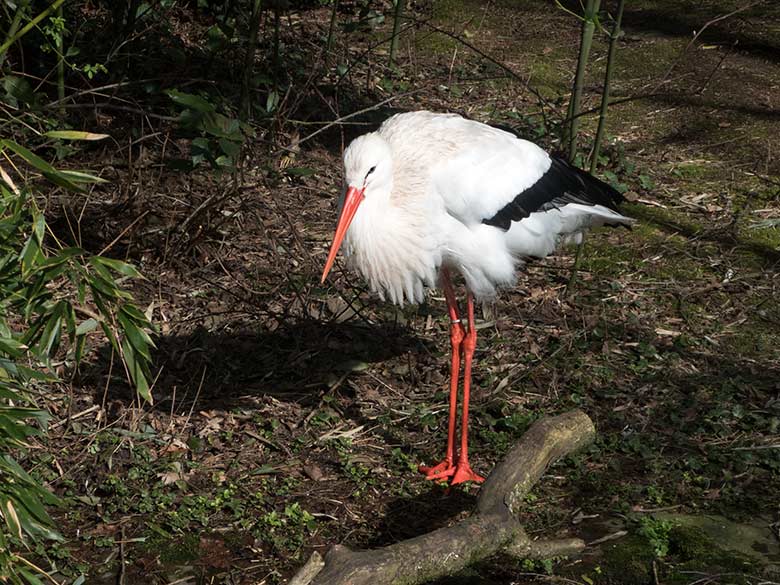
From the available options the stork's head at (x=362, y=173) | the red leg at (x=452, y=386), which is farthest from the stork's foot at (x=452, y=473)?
the stork's head at (x=362, y=173)

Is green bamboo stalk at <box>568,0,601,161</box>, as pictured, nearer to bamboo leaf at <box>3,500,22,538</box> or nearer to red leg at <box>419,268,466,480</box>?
red leg at <box>419,268,466,480</box>

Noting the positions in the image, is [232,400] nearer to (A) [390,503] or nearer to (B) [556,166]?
(A) [390,503]

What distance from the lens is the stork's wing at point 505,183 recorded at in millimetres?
4258

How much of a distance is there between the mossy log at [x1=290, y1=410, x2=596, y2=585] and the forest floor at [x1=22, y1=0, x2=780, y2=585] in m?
0.29

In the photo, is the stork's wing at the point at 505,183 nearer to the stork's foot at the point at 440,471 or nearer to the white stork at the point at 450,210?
the white stork at the point at 450,210

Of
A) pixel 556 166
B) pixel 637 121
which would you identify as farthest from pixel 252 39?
pixel 637 121

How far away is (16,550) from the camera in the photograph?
3.60 meters

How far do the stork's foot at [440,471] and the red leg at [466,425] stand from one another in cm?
4

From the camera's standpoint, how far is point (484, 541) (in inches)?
124

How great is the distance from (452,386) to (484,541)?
1.27 meters

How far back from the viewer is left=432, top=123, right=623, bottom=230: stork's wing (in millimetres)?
4258

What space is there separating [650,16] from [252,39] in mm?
4723

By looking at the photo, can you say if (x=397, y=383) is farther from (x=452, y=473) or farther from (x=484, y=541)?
(x=484, y=541)

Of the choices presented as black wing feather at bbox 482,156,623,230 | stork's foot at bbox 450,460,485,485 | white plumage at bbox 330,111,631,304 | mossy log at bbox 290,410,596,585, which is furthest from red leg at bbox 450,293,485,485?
mossy log at bbox 290,410,596,585
